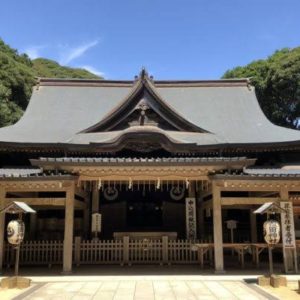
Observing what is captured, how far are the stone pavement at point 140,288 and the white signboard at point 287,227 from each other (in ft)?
8.80

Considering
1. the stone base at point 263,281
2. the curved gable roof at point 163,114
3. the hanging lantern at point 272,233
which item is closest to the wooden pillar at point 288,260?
the hanging lantern at point 272,233

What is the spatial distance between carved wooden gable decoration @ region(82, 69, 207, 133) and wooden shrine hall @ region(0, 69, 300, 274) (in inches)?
1.9

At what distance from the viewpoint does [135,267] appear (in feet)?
44.2

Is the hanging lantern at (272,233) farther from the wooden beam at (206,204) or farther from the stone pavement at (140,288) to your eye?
the wooden beam at (206,204)

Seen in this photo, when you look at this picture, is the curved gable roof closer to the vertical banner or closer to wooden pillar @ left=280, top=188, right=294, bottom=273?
the vertical banner

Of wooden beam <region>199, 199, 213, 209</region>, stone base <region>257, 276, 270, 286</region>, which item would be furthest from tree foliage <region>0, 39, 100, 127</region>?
stone base <region>257, 276, 270, 286</region>

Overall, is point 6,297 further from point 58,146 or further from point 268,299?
point 58,146

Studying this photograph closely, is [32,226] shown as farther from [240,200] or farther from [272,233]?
[272,233]

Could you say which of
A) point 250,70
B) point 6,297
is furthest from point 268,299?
point 250,70

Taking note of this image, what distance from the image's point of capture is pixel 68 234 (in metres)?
12.1

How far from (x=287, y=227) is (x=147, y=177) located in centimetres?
504

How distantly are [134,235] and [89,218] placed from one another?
2.77 m

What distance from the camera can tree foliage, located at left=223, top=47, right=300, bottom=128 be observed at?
115 ft

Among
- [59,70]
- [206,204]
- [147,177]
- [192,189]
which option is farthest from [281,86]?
[59,70]
